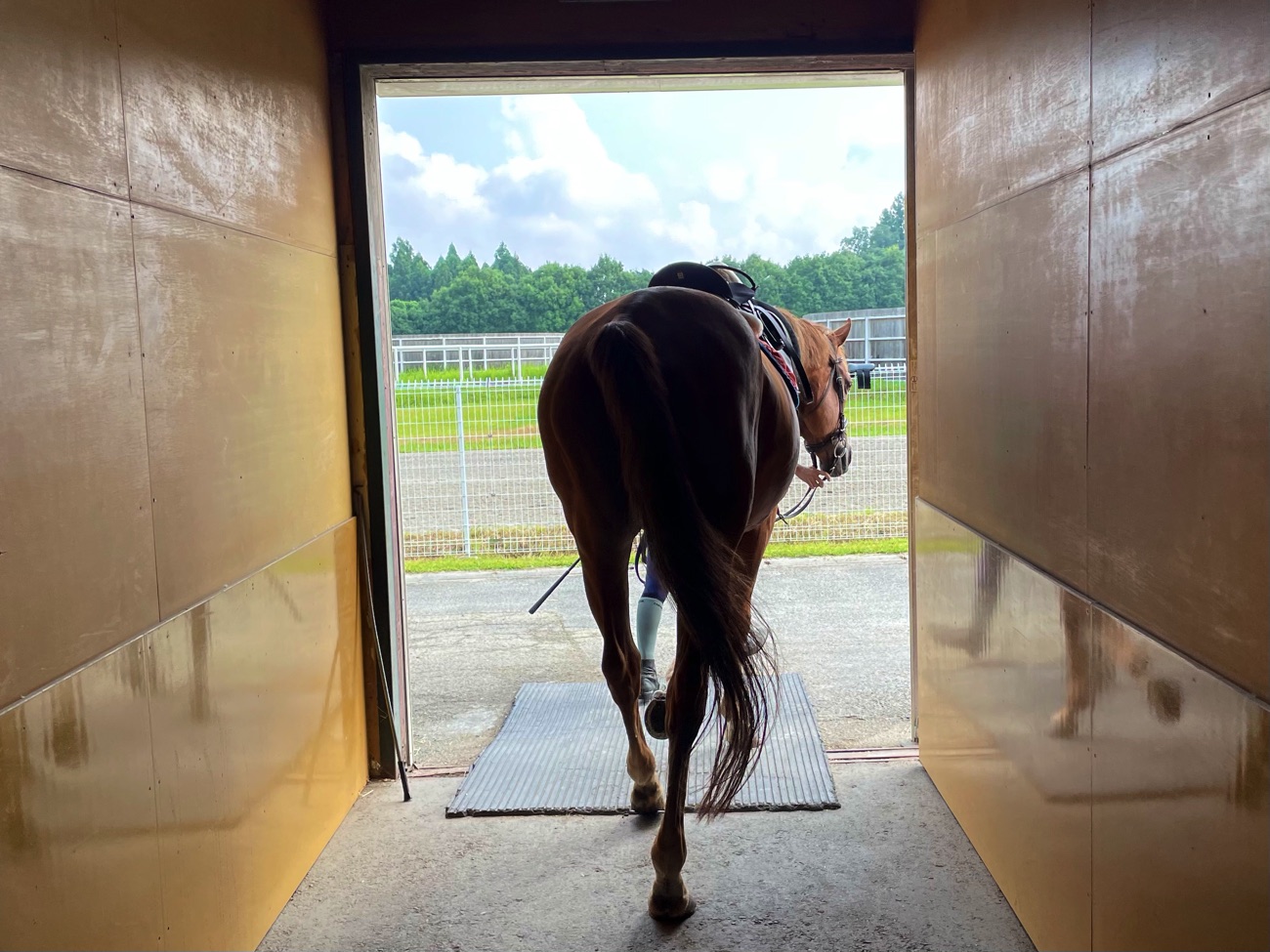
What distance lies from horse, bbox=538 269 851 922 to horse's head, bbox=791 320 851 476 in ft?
3.78

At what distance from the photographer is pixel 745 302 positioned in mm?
2992

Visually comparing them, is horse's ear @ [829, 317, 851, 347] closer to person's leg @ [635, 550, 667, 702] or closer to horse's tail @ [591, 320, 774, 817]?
person's leg @ [635, 550, 667, 702]

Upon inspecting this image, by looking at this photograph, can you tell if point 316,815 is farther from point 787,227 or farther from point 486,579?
point 787,227

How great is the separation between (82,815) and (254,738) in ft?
2.41

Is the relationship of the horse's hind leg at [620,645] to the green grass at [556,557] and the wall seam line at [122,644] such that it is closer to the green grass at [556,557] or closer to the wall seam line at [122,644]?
the wall seam line at [122,644]

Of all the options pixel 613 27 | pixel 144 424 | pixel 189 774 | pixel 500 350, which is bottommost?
pixel 189 774

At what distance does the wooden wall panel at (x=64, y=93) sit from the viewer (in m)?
1.32

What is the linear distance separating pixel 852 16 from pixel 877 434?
5153mm

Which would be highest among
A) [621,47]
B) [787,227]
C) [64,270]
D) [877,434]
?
[787,227]

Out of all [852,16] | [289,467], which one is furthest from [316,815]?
[852,16]

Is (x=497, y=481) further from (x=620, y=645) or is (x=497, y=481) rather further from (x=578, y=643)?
(x=620, y=645)

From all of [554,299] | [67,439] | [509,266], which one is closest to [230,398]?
[67,439]

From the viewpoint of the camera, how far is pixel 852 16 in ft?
9.78

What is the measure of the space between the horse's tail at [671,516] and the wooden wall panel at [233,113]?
0.92m
